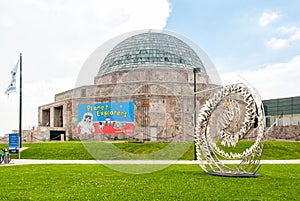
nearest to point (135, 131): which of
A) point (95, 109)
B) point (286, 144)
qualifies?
point (95, 109)

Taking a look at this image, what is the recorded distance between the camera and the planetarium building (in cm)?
2316

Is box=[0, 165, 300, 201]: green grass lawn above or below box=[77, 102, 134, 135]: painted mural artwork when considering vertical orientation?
below

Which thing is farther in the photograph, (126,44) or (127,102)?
(126,44)

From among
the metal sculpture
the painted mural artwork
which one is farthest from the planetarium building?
the metal sculpture

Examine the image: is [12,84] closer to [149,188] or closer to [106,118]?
[106,118]

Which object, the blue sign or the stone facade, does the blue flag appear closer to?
the blue sign

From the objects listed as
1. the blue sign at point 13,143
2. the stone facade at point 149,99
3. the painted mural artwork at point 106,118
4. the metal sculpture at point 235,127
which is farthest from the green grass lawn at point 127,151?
the metal sculpture at point 235,127

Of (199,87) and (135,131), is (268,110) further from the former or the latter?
(135,131)

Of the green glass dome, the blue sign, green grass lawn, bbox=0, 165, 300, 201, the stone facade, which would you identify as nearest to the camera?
green grass lawn, bbox=0, 165, 300, 201

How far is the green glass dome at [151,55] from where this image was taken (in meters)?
28.8

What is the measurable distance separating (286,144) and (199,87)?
8.83 m

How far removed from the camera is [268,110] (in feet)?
114

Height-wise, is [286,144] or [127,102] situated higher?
[127,102]

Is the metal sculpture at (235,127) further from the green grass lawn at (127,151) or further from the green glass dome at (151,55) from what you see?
the green glass dome at (151,55)
